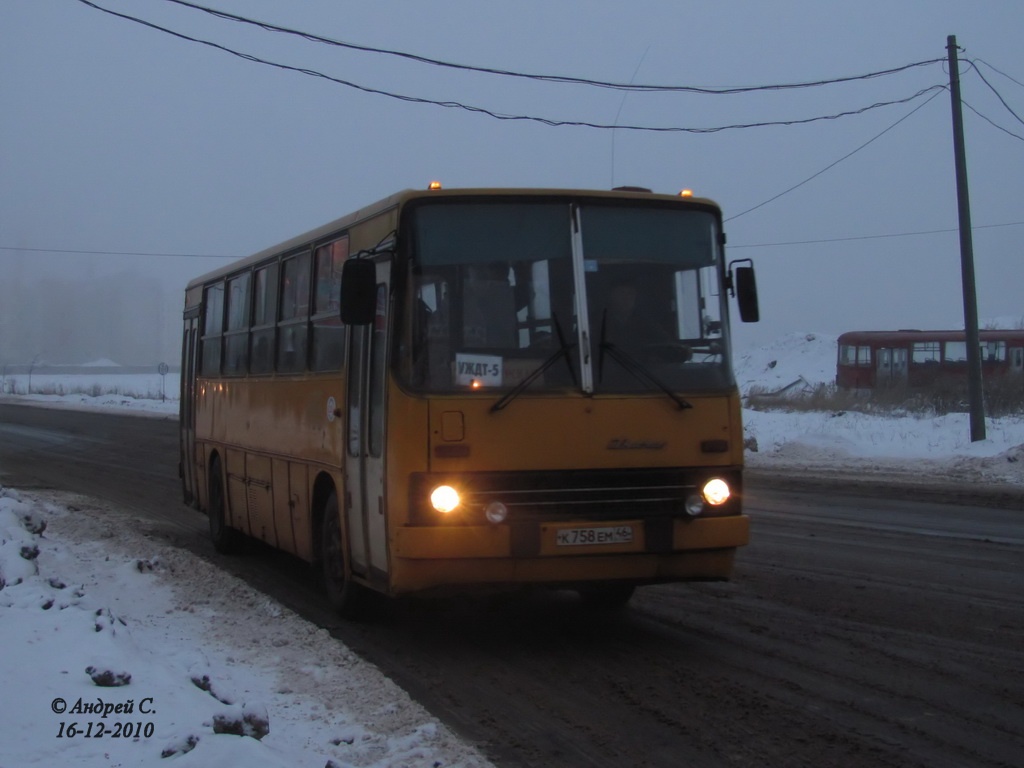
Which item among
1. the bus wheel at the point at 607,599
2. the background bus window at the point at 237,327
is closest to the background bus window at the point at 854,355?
the background bus window at the point at 237,327

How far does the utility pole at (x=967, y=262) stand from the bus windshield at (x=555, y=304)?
61.0 ft

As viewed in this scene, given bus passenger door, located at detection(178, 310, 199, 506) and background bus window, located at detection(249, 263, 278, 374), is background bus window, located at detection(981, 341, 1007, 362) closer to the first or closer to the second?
bus passenger door, located at detection(178, 310, 199, 506)

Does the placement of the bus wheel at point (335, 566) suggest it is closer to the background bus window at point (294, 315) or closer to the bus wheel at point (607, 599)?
the background bus window at point (294, 315)

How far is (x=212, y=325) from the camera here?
44.3 ft

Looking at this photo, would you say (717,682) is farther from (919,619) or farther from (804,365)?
(804,365)

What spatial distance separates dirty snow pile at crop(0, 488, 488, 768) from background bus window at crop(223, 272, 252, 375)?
291 centimetres

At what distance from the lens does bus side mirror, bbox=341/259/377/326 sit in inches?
305

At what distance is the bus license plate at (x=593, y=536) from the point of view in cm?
738

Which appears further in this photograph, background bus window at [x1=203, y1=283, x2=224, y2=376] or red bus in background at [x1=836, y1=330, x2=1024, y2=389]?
red bus in background at [x1=836, y1=330, x2=1024, y2=389]

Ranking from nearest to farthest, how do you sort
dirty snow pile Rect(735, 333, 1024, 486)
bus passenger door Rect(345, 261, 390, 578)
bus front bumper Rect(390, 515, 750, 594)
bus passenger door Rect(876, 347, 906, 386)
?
bus front bumper Rect(390, 515, 750, 594), bus passenger door Rect(345, 261, 390, 578), dirty snow pile Rect(735, 333, 1024, 486), bus passenger door Rect(876, 347, 906, 386)

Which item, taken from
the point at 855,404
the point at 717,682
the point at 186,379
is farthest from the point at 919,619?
the point at 855,404

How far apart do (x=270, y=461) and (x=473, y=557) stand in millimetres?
4150

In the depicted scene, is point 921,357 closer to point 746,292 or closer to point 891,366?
point 891,366

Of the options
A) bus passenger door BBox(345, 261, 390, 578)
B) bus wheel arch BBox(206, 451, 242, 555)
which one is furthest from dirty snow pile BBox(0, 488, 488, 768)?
bus wheel arch BBox(206, 451, 242, 555)
